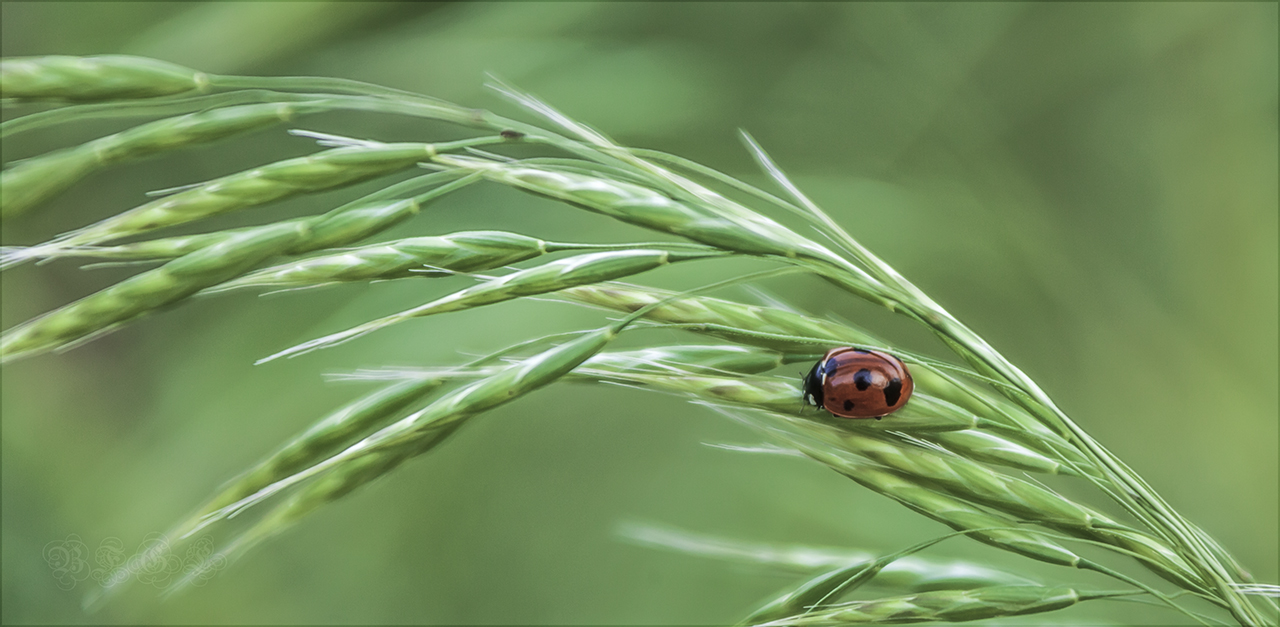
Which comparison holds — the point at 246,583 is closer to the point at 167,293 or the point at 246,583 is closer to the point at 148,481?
the point at 148,481

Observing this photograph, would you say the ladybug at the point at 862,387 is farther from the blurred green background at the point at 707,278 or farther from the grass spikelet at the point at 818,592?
the blurred green background at the point at 707,278

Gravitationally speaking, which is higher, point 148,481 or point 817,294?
point 817,294

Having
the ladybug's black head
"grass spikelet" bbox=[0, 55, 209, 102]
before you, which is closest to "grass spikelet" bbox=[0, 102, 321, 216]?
"grass spikelet" bbox=[0, 55, 209, 102]

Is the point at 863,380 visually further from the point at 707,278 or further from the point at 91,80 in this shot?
the point at 707,278

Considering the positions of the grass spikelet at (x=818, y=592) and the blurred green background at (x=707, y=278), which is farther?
the blurred green background at (x=707, y=278)

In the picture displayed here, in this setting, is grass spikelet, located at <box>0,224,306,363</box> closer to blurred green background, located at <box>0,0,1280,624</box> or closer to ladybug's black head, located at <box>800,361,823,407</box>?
ladybug's black head, located at <box>800,361,823,407</box>

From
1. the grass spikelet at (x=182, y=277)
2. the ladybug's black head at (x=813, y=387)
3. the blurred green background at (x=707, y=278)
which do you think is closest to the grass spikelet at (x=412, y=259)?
the grass spikelet at (x=182, y=277)

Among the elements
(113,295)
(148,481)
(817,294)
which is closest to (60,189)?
(113,295)
